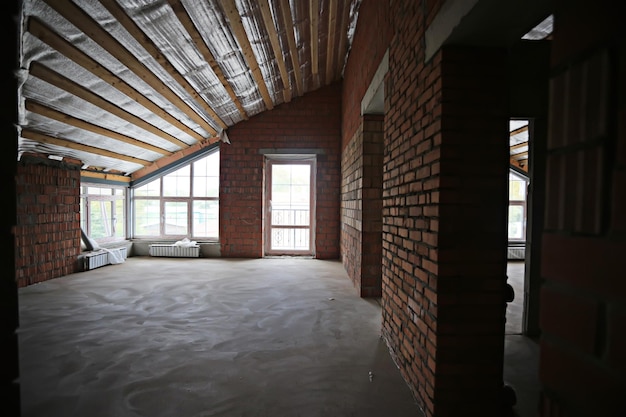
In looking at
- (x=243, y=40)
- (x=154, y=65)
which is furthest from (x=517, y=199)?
(x=154, y=65)

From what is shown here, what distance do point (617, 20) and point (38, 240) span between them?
6.54 metres

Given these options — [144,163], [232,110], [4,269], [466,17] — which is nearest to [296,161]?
[232,110]

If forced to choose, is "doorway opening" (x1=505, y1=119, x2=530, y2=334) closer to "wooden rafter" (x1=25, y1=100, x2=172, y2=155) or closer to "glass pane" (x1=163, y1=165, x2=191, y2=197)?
"wooden rafter" (x1=25, y1=100, x2=172, y2=155)

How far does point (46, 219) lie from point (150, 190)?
2.58 meters

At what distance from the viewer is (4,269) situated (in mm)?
591

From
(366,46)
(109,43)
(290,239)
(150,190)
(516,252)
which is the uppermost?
(366,46)

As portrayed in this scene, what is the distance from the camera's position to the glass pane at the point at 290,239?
7160mm

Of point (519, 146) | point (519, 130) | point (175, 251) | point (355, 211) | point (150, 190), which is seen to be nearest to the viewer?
point (355, 211)

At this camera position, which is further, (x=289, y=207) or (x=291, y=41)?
(x=289, y=207)

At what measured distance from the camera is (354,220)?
4566 millimetres

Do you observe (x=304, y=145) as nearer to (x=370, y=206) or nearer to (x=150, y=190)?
(x=370, y=206)

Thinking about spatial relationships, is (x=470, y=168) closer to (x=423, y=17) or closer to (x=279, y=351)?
(x=423, y=17)

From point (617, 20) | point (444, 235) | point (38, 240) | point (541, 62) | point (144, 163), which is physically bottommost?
point (38, 240)

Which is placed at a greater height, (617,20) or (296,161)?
(296,161)
